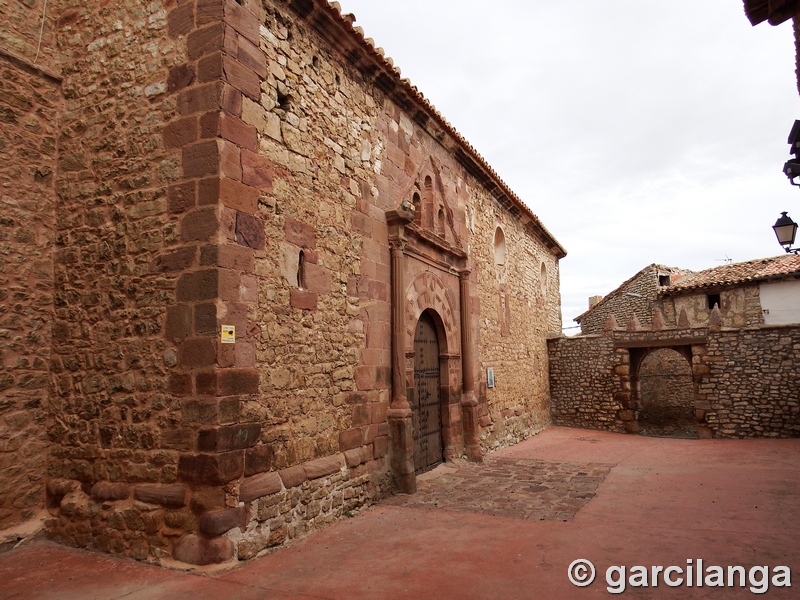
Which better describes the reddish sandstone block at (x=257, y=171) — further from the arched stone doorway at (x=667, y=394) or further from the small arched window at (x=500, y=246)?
the arched stone doorway at (x=667, y=394)

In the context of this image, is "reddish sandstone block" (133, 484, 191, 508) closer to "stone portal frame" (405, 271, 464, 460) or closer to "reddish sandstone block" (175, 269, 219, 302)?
"reddish sandstone block" (175, 269, 219, 302)

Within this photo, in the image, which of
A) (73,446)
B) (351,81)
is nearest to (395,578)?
→ (73,446)

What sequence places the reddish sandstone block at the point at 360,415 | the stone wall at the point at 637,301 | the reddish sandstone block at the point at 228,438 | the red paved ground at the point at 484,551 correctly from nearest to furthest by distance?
the red paved ground at the point at 484,551, the reddish sandstone block at the point at 228,438, the reddish sandstone block at the point at 360,415, the stone wall at the point at 637,301

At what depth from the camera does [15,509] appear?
16.0ft

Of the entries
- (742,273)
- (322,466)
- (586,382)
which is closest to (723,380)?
(586,382)

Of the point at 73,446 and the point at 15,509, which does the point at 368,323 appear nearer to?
the point at 73,446

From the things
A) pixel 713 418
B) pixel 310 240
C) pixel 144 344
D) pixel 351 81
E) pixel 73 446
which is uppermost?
pixel 351 81

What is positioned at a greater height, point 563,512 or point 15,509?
point 15,509

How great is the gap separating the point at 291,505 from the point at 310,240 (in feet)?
8.94

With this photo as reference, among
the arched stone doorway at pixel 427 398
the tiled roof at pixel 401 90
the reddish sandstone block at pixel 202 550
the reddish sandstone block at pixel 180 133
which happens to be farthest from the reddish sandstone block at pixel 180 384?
the tiled roof at pixel 401 90

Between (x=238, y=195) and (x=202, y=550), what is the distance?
120 inches

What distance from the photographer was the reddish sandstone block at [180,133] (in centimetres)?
475

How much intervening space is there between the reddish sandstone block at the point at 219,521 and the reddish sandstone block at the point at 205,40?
13.3 feet

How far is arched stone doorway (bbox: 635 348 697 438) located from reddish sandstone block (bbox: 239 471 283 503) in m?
17.6
